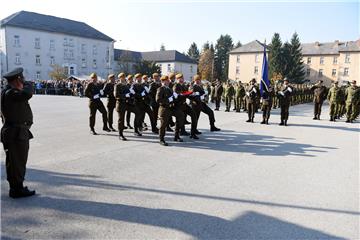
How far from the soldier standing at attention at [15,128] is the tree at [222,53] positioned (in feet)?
304

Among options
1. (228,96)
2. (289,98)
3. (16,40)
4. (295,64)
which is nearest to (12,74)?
(289,98)

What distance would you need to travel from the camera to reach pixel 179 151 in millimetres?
8375

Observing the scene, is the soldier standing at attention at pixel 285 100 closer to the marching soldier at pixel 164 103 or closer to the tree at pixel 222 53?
the marching soldier at pixel 164 103

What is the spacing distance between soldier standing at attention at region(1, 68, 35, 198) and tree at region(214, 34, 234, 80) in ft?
304

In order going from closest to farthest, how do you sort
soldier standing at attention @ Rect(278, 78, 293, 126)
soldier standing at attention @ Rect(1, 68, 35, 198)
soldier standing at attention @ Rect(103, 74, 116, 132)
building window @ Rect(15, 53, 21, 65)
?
soldier standing at attention @ Rect(1, 68, 35, 198) < soldier standing at attention @ Rect(103, 74, 116, 132) < soldier standing at attention @ Rect(278, 78, 293, 126) < building window @ Rect(15, 53, 21, 65)

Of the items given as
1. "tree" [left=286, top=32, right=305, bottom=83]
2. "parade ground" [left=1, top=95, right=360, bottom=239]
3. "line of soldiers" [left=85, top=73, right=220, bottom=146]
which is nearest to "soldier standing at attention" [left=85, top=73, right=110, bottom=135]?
"line of soldiers" [left=85, top=73, right=220, bottom=146]

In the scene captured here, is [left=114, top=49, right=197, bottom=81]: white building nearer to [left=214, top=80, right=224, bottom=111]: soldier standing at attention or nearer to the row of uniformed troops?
[left=214, top=80, right=224, bottom=111]: soldier standing at attention

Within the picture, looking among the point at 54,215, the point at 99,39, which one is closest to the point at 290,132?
the point at 54,215

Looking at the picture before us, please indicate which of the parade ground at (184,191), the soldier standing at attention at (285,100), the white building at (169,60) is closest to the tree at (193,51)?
the white building at (169,60)

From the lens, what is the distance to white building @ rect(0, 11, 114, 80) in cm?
5219

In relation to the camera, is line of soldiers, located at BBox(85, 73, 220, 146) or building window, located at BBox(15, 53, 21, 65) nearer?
line of soldiers, located at BBox(85, 73, 220, 146)

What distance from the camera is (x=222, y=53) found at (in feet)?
340

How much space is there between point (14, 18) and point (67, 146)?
178ft

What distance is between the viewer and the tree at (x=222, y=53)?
9756 cm
